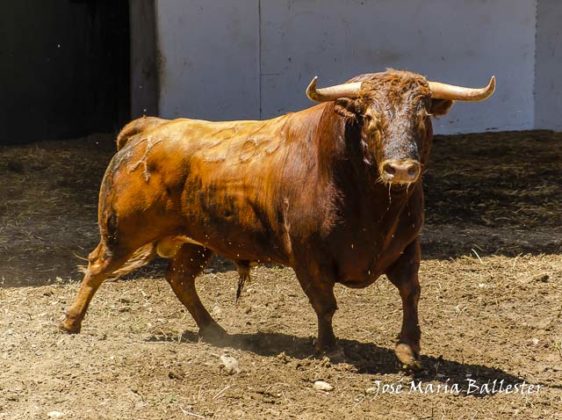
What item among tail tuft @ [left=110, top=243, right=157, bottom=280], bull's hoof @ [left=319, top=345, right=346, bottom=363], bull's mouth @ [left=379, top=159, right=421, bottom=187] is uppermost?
bull's mouth @ [left=379, top=159, right=421, bottom=187]

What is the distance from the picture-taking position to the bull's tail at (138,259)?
7703 mm

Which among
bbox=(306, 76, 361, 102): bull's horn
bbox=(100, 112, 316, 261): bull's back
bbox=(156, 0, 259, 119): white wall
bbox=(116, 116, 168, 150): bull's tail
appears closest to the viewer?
bbox=(306, 76, 361, 102): bull's horn

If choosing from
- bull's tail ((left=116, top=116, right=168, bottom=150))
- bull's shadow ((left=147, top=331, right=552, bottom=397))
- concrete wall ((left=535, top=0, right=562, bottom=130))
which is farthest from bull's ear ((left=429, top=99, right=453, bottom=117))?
concrete wall ((left=535, top=0, right=562, bottom=130))

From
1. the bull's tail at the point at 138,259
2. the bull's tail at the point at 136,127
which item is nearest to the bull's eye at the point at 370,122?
the bull's tail at the point at 136,127

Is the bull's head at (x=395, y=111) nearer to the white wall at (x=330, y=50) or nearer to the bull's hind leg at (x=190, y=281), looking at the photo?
the bull's hind leg at (x=190, y=281)

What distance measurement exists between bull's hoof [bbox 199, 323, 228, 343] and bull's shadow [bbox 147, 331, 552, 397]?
0.03 m

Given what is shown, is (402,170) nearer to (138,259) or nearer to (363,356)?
(363,356)

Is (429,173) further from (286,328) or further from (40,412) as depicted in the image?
(40,412)

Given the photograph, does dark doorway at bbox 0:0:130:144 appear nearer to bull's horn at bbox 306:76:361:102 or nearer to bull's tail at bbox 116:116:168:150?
bull's tail at bbox 116:116:168:150

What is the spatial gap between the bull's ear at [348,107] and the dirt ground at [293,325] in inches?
54.9

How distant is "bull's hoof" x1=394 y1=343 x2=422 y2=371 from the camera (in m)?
6.43

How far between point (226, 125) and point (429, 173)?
190 inches

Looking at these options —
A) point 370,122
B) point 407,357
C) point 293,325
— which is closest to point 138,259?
point 293,325

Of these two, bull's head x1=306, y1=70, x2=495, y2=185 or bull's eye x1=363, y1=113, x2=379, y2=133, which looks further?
bull's eye x1=363, y1=113, x2=379, y2=133
